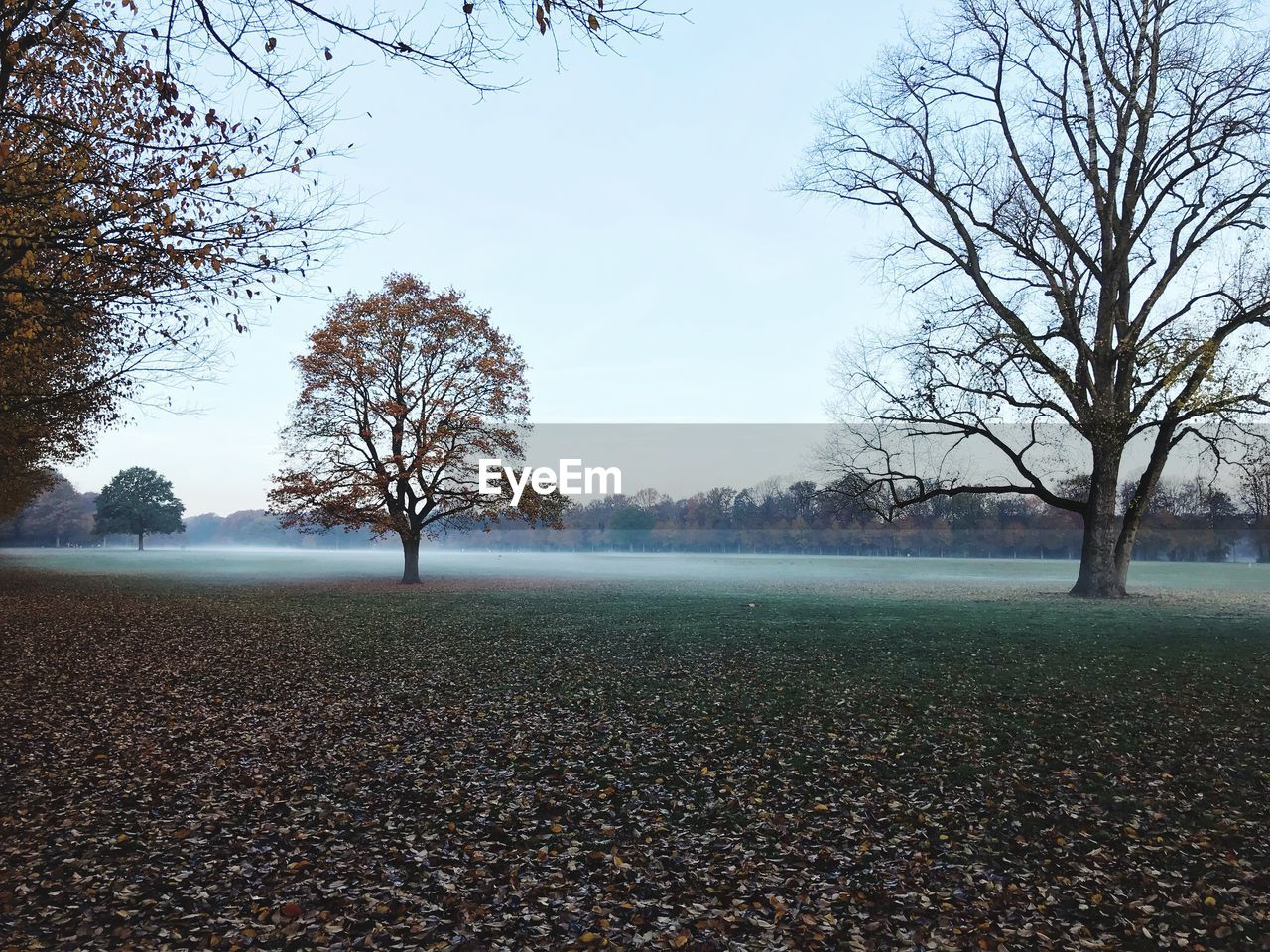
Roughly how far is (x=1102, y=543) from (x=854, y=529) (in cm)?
8780

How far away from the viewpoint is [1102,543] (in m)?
28.1

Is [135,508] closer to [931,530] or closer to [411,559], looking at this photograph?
[411,559]

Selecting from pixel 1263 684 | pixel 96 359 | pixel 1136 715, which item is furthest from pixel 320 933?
pixel 96 359

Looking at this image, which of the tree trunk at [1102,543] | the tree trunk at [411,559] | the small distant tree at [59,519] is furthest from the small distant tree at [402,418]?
the small distant tree at [59,519]

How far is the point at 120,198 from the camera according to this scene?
1086 centimetres

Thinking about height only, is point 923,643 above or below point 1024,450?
below

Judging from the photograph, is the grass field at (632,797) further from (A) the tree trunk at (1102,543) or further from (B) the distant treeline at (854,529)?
(B) the distant treeline at (854,529)

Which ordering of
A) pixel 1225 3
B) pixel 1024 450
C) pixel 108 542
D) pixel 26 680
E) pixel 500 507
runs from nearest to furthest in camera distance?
1. pixel 26 680
2. pixel 1225 3
3. pixel 1024 450
4. pixel 500 507
5. pixel 108 542

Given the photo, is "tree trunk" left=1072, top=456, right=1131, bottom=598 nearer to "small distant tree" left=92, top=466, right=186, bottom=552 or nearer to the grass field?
the grass field

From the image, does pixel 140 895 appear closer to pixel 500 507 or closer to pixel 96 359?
pixel 96 359

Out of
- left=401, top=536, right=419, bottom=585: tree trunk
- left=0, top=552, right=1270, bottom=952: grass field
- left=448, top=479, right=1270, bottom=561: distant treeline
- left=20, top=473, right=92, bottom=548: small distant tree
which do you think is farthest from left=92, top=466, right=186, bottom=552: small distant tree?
left=0, top=552, right=1270, bottom=952: grass field

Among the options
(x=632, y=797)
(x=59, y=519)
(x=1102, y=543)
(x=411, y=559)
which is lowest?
(x=632, y=797)

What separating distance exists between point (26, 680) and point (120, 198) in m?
7.60

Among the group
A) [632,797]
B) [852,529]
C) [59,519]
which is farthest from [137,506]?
[632,797]
